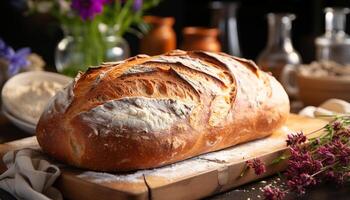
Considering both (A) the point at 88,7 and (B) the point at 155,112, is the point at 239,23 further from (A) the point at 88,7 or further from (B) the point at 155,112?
(B) the point at 155,112

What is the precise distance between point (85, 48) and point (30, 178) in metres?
1.16

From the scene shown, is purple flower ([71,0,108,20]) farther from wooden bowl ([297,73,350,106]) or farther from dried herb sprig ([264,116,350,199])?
dried herb sprig ([264,116,350,199])

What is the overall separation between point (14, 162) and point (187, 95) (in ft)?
1.19

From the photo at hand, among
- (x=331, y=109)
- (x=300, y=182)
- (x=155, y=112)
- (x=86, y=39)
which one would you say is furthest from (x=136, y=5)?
(x=300, y=182)

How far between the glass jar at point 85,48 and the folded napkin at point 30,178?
1053mm

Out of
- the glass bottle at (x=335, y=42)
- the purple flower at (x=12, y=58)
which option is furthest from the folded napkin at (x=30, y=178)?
the glass bottle at (x=335, y=42)

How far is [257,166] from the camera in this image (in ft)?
3.99

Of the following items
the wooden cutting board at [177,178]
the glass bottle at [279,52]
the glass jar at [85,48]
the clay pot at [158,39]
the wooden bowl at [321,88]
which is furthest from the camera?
the clay pot at [158,39]

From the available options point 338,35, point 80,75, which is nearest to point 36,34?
point 338,35

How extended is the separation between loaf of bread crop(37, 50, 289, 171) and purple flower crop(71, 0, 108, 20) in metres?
0.66

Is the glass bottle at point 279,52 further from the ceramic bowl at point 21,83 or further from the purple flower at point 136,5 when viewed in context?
the ceramic bowl at point 21,83

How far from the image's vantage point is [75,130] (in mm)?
1188

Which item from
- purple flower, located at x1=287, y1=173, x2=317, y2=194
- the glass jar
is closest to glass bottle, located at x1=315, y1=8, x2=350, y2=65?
the glass jar

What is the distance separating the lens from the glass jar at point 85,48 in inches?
89.7
